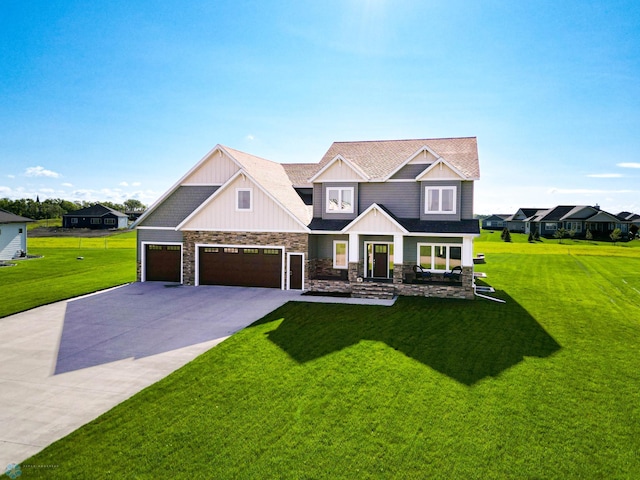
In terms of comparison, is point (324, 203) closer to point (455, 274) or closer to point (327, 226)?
point (327, 226)

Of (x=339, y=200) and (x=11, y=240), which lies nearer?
(x=339, y=200)

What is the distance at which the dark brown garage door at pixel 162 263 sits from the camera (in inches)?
1014

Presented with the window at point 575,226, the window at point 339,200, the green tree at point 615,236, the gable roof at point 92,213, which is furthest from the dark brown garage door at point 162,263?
the window at point 575,226

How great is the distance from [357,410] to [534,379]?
504cm

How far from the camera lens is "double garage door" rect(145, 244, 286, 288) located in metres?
23.8

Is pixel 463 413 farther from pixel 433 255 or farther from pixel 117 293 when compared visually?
pixel 117 293

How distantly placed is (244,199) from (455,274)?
40.4 feet

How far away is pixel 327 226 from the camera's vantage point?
A: 23.8 meters

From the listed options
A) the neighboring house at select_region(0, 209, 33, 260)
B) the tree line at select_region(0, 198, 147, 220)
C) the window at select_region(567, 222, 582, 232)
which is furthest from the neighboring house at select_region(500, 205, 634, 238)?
the tree line at select_region(0, 198, 147, 220)

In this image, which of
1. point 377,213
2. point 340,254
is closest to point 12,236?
point 340,254

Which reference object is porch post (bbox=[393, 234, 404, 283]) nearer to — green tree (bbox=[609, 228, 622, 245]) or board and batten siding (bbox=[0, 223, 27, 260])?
board and batten siding (bbox=[0, 223, 27, 260])

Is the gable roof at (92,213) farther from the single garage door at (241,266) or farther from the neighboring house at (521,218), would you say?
the neighboring house at (521,218)

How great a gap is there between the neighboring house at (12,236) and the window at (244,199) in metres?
25.9

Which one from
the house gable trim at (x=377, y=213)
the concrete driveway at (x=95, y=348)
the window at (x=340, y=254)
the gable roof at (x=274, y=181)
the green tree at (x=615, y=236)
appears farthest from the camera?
the green tree at (x=615, y=236)
